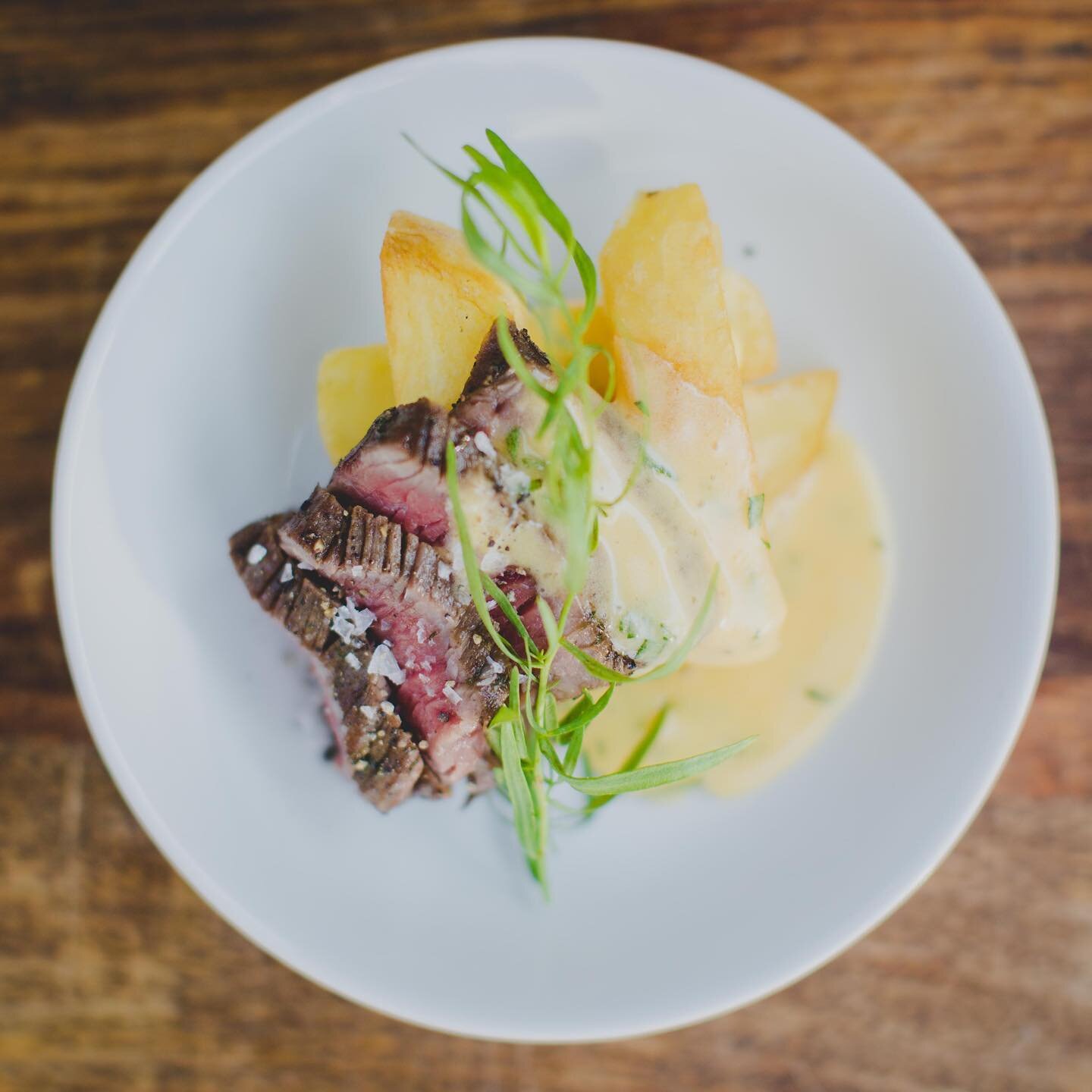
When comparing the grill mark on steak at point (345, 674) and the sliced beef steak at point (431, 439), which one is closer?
the sliced beef steak at point (431, 439)

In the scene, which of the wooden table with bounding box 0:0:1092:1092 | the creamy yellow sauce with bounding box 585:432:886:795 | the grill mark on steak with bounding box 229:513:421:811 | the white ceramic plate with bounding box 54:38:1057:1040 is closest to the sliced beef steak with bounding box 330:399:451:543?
the grill mark on steak with bounding box 229:513:421:811

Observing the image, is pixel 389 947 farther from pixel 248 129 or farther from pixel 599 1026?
pixel 248 129

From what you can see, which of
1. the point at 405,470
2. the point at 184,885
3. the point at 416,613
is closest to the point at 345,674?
the point at 416,613

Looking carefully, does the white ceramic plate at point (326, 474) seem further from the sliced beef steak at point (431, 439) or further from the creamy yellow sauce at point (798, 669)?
the sliced beef steak at point (431, 439)

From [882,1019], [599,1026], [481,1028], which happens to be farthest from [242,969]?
[882,1019]

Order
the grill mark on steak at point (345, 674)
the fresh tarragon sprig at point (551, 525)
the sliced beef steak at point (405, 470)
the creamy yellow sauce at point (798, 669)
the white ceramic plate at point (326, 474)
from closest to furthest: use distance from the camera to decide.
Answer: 1. the fresh tarragon sprig at point (551, 525)
2. the sliced beef steak at point (405, 470)
3. the grill mark on steak at point (345, 674)
4. the white ceramic plate at point (326, 474)
5. the creamy yellow sauce at point (798, 669)

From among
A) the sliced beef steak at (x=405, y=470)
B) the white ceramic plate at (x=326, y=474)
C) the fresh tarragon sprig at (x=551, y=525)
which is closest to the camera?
the fresh tarragon sprig at (x=551, y=525)

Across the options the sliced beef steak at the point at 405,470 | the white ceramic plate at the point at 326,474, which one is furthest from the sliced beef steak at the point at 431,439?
the white ceramic plate at the point at 326,474

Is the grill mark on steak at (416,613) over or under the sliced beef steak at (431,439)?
under
